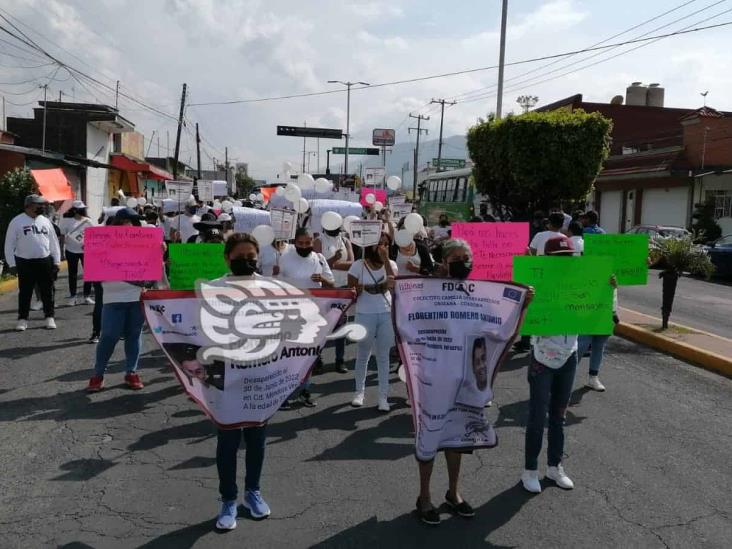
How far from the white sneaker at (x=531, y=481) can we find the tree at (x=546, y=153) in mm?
11239

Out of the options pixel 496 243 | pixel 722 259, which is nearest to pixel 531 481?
pixel 496 243

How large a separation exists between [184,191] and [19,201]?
418 centimetres

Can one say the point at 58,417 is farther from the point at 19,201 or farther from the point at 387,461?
the point at 19,201

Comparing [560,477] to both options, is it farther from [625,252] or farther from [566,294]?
[625,252]

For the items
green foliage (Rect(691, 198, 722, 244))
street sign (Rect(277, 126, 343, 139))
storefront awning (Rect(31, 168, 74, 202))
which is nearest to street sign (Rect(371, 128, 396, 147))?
street sign (Rect(277, 126, 343, 139))

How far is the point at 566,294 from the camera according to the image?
455 centimetres

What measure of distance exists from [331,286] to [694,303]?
10.6 m

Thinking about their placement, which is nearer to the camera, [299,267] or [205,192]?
[299,267]

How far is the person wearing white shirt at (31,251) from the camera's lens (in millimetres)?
8727

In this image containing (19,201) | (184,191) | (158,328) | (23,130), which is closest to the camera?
(158,328)

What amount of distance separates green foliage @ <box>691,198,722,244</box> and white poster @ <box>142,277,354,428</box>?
24.1 metres

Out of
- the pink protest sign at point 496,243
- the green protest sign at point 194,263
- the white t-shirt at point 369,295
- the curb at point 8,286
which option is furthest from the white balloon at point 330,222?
the curb at point 8,286

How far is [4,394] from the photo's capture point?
623cm

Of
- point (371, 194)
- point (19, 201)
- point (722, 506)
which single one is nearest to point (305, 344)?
point (722, 506)
